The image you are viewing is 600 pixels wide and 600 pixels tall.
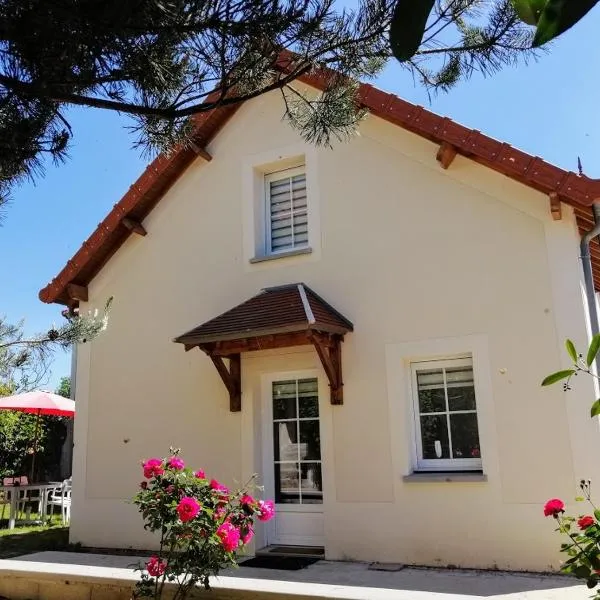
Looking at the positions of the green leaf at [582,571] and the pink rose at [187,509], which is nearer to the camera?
the green leaf at [582,571]

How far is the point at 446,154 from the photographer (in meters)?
7.96

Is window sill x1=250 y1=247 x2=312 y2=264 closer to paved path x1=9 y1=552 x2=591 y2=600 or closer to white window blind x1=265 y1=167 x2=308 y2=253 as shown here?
white window blind x1=265 y1=167 x2=308 y2=253

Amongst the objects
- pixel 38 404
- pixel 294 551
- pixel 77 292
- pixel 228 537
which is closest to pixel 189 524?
pixel 228 537

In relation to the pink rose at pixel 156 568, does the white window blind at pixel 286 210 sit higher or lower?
higher

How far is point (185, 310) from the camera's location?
31.7ft

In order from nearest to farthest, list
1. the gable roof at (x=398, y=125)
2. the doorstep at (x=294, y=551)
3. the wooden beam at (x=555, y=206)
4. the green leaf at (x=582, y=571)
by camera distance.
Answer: the green leaf at (x=582, y=571)
the gable roof at (x=398, y=125)
the wooden beam at (x=555, y=206)
the doorstep at (x=294, y=551)

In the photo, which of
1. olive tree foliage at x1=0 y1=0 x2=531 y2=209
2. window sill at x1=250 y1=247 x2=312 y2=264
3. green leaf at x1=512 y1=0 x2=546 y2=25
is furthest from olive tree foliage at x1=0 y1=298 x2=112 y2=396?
green leaf at x1=512 y1=0 x2=546 y2=25

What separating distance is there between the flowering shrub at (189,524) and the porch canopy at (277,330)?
291 cm

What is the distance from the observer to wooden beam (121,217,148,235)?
10.1 m

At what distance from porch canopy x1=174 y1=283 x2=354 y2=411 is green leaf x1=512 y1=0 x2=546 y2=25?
637cm

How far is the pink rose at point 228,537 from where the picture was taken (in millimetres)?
4574

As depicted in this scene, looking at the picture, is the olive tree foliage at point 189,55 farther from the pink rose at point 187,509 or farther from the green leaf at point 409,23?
the pink rose at point 187,509

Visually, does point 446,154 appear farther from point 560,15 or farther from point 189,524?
point 560,15

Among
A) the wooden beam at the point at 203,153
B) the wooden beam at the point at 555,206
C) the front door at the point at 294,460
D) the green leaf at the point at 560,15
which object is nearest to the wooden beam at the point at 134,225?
the wooden beam at the point at 203,153
